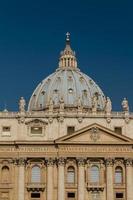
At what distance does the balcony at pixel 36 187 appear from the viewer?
83625mm

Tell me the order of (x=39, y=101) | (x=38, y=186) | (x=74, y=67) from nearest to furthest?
(x=38, y=186)
(x=39, y=101)
(x=74, y=67)

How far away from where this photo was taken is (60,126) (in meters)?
85.9

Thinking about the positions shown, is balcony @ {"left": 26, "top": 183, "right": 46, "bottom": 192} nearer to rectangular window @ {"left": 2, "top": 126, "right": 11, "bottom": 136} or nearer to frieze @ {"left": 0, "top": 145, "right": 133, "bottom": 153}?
frieze @ {"left": 0, "top": 145, "right": 133, "bottom": 153}

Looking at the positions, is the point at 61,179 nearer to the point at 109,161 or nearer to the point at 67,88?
the point at 109,161

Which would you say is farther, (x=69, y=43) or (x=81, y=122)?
(x=69, y=43)

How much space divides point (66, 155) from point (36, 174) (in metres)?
4.67

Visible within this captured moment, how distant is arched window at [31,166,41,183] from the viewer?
84.7 m

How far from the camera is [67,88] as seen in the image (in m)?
126

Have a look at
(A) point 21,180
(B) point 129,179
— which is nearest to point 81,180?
(B) point 129,179

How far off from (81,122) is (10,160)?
1066cm

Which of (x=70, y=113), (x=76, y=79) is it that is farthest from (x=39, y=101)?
(x=70, y=113)

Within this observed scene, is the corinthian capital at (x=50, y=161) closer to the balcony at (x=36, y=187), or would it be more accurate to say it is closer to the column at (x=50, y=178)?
the column at (x=50, y=178)

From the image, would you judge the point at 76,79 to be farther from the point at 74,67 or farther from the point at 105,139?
the point at 105,139

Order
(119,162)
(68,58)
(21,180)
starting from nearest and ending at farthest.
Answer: (21,180), (119,162), (68,58)
